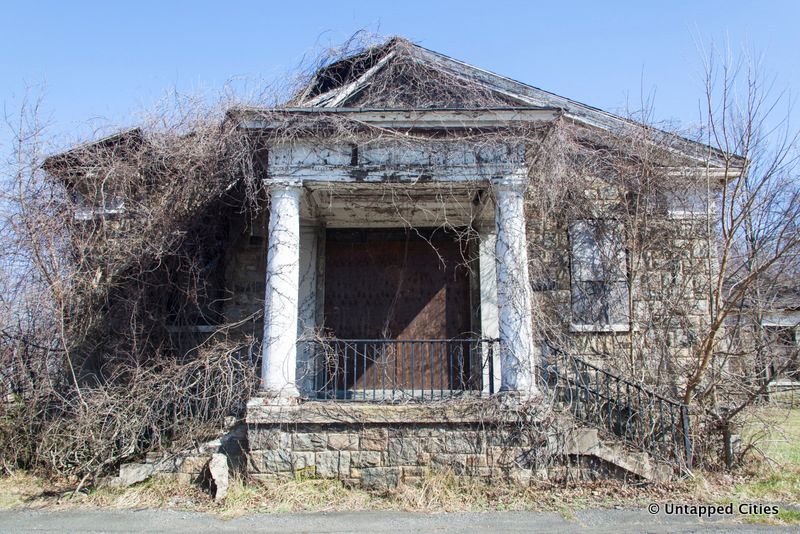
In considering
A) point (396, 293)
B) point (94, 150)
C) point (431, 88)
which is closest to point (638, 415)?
point (396, 293)

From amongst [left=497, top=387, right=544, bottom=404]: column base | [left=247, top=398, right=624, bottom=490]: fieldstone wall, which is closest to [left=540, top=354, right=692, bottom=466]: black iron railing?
[left=497, top=387, right=544, bottom=404]: column base

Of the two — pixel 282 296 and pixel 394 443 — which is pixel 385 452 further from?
pixel 282 296

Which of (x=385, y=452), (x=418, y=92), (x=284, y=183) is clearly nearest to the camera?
(x=385, y=452)

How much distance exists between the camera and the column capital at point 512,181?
659 cm

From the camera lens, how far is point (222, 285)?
8.39 metres

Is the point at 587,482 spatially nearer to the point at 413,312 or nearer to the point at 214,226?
the point at 413,312

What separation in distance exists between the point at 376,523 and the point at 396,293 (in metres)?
3.81

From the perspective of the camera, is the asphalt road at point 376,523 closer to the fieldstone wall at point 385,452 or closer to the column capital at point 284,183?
the fieldstone wall at point 385,452

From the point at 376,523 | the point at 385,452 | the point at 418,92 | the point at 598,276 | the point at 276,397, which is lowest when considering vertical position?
the point at 376,523

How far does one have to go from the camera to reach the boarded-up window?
8.11m

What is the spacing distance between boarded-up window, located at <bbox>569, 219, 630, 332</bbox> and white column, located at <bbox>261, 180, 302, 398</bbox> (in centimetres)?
400

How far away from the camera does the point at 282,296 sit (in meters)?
6.38

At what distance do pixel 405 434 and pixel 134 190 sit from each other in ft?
15.9

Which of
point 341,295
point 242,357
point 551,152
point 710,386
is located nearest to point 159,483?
point 242,357
